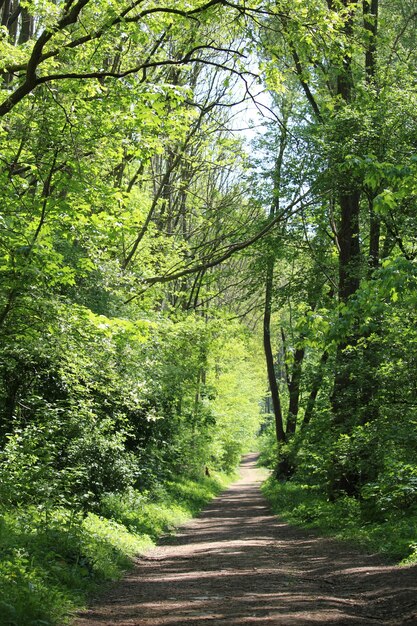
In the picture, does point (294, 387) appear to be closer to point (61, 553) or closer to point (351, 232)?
point (351, 232)

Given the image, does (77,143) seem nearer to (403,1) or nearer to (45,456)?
(45,456)

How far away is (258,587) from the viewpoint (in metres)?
7.59

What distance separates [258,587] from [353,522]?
6.23 m

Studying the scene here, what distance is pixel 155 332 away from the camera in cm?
1509

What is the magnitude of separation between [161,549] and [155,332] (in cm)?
511

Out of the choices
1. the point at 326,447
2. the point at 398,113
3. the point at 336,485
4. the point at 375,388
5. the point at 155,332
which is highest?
the point at 398,113

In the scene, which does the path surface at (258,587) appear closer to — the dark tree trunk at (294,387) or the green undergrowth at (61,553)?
the green undergrowth at (61,553)

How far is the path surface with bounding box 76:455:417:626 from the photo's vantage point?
19.7 feet

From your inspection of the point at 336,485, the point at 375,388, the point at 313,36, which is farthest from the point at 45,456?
the point at 336,485

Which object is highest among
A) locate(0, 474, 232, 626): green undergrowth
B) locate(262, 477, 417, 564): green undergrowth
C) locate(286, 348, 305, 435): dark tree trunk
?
locate(286, 348, 305, 435): dark tree trunk

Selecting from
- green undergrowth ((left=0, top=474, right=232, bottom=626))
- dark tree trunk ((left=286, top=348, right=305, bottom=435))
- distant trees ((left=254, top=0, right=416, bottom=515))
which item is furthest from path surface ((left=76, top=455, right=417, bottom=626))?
dark tree trunk ((left=286, top=348, right=305, bottom=435))

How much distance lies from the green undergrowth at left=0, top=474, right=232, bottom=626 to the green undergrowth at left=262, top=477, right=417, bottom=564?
12.9ft

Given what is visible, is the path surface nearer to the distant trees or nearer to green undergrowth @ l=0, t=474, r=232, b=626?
green undergrowth @ l=0, t=474, r=232, b=626

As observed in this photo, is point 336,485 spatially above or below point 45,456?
below
